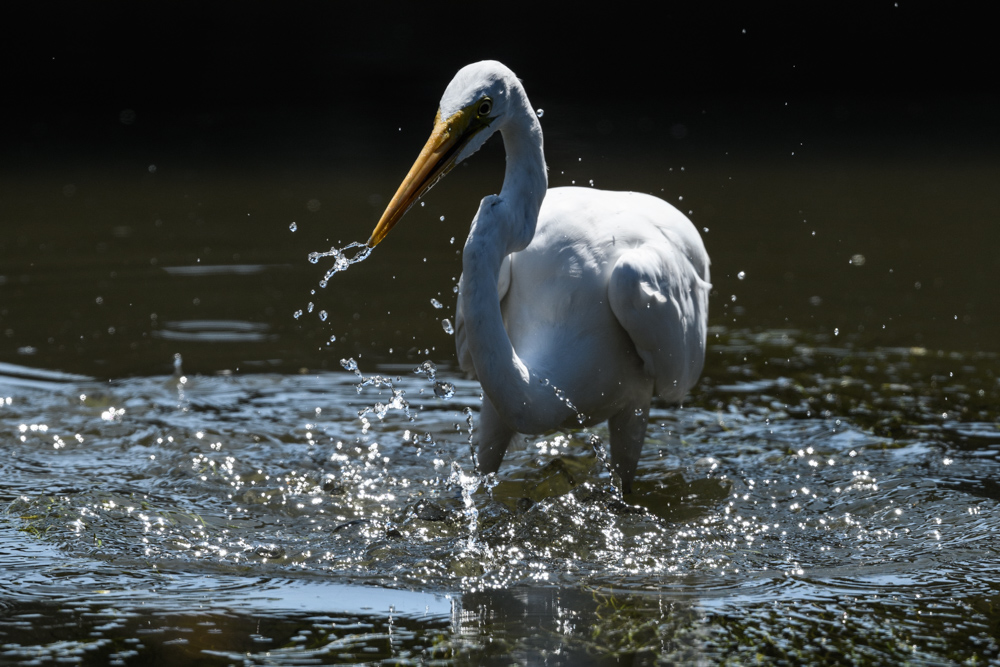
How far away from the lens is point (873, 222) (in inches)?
303

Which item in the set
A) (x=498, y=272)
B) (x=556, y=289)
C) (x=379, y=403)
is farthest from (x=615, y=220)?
(x=379, y=403)

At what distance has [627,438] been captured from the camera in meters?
3.63

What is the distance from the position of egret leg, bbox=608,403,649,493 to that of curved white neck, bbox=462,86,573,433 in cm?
53

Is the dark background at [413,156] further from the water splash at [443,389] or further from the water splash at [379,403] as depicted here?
the water splash at [443,389]

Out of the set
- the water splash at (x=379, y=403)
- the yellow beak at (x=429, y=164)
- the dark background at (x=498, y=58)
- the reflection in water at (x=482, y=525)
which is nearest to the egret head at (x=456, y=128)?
the yellow beak at (x=429, y=164)

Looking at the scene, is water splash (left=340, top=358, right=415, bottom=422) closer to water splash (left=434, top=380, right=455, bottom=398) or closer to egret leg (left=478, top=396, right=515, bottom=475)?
water splash (left=434, top=380, right=455, bottom=398)

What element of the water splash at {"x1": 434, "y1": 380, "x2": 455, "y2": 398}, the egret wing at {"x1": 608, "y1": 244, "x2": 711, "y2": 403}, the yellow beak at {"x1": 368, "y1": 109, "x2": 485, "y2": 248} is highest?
the yellow beak at {"x1": 368, "y1": 109, "x2": 485, "y2": 248}

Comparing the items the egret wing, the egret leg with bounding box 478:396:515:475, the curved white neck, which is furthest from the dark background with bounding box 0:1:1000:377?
the curved white neck

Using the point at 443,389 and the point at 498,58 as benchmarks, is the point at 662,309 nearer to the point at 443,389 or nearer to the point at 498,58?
the point at 443,389

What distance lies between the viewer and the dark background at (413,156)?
228 inches

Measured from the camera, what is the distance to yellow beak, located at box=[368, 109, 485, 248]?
2.72m

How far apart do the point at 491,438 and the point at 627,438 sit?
0.47 metres

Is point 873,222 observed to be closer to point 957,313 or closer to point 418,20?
point 957,313

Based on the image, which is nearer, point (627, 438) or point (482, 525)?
point (482, 525)
